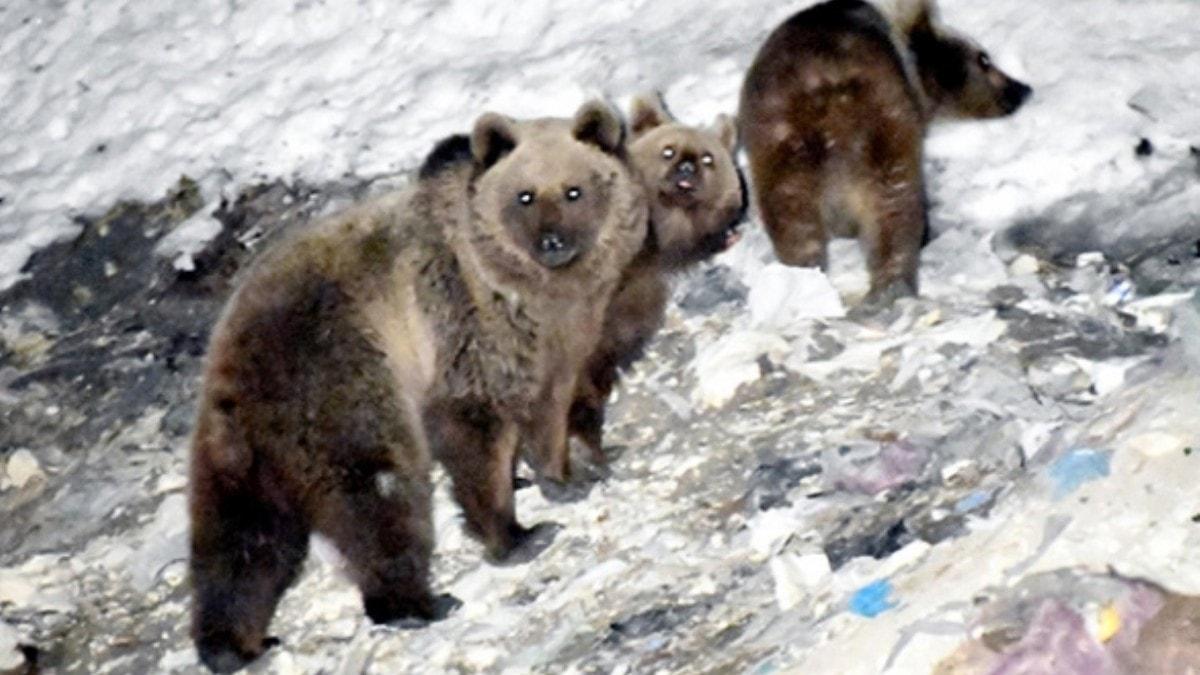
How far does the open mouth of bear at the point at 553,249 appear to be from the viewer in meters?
6.76

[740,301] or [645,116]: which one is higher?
[645,116]

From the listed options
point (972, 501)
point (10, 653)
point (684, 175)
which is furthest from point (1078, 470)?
point (10, 653)

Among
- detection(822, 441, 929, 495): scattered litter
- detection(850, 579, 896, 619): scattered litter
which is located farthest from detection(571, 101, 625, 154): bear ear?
detection(850, 579, 896, 619): scattered litter

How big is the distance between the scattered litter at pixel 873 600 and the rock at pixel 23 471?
11.9ft

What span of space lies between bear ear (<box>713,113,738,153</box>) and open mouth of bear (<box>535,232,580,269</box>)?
1.33m

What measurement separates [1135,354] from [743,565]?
1.63 m

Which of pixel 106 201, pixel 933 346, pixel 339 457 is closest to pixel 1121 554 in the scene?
pixel 933 346

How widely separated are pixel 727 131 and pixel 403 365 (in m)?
1.93

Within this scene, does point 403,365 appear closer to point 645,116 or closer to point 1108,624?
point 645,116

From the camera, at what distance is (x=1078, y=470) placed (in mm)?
5793

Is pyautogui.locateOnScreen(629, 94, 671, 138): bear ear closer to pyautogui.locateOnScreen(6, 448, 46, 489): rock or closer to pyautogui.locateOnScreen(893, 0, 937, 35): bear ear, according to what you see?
pyautogui.locateOnScreen(893, 0, 937, 35): bear ear

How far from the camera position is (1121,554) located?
543 centimetres

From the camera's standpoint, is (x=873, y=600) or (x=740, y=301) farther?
(x=740, y=301)

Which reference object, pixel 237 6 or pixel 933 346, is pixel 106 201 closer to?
pixel 237 6
